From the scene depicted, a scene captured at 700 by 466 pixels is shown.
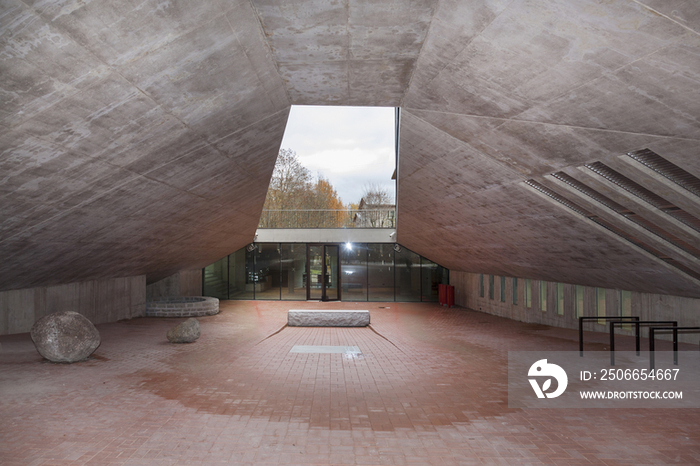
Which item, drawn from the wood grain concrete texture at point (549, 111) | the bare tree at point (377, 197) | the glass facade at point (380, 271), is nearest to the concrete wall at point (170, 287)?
the glass facade at point (380, 271)

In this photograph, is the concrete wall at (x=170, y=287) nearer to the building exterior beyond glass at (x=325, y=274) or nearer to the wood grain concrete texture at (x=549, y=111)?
the building exterior beyond glass at (x=325, y=274)

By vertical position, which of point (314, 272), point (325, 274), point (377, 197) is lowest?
point (325, 274)

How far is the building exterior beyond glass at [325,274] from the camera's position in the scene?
71.4 feet

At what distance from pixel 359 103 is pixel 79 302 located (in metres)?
11.1

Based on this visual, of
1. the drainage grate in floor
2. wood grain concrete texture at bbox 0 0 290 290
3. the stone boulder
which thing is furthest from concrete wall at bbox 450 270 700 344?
the stone boulder

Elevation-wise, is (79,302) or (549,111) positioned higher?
(549,111)

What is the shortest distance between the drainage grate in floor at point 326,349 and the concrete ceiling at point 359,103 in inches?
189

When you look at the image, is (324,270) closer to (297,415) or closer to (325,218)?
(325,218)

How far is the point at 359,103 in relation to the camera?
8.50 metres

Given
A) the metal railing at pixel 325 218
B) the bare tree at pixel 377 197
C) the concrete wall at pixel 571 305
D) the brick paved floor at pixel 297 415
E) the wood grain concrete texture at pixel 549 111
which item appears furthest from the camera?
the bare tree at pixel 377 197

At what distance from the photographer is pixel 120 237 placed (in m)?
10.7

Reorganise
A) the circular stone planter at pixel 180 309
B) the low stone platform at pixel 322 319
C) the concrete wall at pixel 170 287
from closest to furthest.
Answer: the low stone platform at pixel 322 319 < the circular stone planter at pixel 180 309 < the concrete wall at pixel 170 287

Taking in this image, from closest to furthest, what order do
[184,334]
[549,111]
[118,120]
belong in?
[118,120] < [549,111] < [184,334]

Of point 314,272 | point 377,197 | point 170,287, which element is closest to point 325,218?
point 314,272
